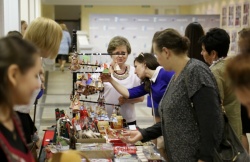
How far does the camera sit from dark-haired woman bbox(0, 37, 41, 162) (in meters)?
1.35

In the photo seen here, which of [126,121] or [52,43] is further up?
[52,43]

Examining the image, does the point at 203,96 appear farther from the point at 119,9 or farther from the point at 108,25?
the point at 119,9

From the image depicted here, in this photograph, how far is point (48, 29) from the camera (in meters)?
2.63

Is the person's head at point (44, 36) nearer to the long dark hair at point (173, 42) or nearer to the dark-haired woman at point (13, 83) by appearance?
the long dark hair at point (173, 42)

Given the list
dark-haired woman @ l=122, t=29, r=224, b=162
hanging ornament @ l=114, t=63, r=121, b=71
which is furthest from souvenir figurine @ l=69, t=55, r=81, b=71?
dark-haired woman @ l=122, t=29, r=224, b=162

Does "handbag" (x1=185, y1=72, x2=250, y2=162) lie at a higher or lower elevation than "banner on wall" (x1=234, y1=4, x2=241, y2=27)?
lower

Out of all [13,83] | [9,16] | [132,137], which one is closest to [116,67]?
[132,137]

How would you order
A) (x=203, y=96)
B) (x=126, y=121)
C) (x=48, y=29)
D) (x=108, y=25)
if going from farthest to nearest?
(x=108, y=25)
(x=126, y=121)
(x=48, y=29)
(x=203, y=96)

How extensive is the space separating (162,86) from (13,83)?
2.40 meters

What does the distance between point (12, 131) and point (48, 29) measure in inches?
49.0

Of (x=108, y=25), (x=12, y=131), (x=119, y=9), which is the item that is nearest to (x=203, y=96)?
(x=12, y=131)

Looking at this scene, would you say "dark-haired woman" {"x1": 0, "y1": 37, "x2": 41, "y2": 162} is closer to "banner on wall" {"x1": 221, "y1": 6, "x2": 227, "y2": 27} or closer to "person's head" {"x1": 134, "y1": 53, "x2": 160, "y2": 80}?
"person's head" {"x1": 134, "y1": 53, "x2": 160, "y2": 80}

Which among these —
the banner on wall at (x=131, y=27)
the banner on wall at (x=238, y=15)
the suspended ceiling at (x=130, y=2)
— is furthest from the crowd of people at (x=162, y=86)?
the suspended ceiling at (x=130, y=2)

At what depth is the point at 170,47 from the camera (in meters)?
2.47
